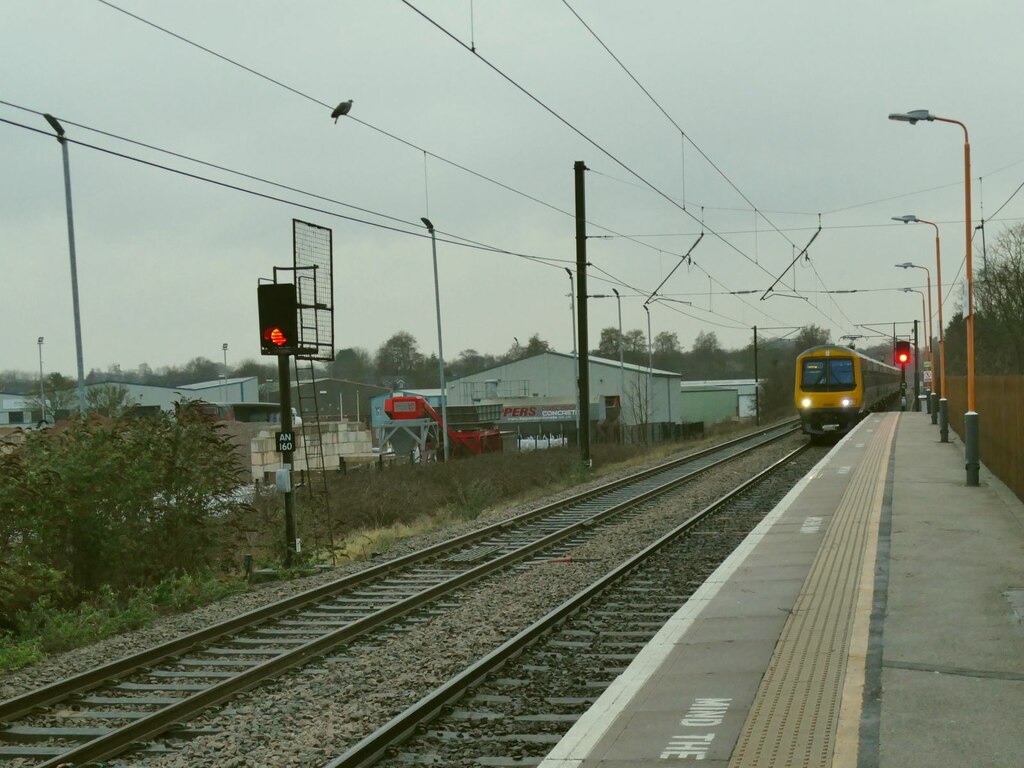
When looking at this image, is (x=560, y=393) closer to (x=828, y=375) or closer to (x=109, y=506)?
(x=828, y=375)

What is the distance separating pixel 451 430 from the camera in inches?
2077

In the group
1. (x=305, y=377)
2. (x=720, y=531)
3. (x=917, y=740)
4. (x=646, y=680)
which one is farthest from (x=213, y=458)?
(x=305, y=377)

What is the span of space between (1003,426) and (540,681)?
528 inches

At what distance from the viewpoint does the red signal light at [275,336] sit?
635 inches

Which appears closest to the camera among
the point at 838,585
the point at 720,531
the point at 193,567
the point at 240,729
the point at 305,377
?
the point at 240,729

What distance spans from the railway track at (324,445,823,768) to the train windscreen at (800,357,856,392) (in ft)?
93.0

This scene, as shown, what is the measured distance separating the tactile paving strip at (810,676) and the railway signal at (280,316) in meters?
8.06

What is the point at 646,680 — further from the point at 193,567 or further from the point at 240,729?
the point at 193,567

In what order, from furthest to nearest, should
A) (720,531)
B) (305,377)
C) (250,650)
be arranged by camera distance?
(305,377) → (720,531) → (250,650)

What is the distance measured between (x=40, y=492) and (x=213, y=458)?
2.88 meters

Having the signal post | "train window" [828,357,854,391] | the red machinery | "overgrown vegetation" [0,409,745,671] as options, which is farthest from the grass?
the red machinery

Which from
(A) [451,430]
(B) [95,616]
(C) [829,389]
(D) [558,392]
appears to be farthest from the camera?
(D) [558,392]

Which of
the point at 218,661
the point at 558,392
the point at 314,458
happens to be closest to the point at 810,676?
the point at 218,661

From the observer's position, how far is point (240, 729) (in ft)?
24.3
